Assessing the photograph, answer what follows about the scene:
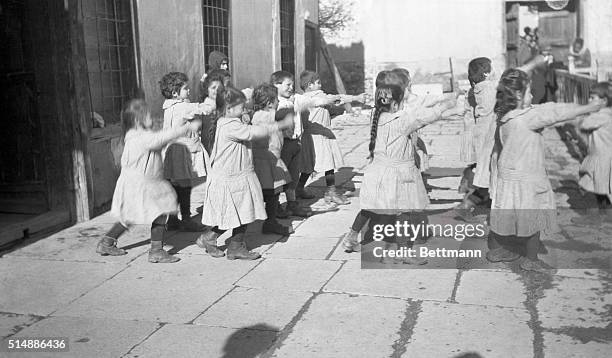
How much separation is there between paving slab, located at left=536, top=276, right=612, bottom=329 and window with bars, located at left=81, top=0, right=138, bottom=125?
485cm

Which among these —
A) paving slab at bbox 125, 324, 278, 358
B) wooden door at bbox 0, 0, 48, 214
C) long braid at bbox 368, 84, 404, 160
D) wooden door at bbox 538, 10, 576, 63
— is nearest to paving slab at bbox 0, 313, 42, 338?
paving slab at bbox 125, 324, 278, 358

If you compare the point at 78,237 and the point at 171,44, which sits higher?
the point at 171,44

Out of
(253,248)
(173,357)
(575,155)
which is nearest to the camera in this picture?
(173,357)

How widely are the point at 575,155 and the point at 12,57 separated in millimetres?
7684

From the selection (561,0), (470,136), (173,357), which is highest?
(561,0)

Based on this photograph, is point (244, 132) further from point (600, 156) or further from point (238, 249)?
point (600, 156)

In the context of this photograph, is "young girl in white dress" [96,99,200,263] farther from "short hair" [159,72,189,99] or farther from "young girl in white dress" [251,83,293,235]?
"short hair" [159,72,189,99]

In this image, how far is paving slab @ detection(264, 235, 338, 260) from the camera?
5.41m

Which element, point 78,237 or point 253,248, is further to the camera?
point 78,237

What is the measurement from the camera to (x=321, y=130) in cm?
691

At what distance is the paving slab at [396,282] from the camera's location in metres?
4.46

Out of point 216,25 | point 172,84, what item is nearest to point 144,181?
point 172,84

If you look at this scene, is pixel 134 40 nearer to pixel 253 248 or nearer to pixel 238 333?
pixel 253 248

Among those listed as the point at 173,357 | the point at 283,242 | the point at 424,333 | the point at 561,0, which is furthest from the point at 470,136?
the point at 561,0
